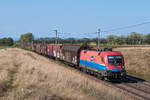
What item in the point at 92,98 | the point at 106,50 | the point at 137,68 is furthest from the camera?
the point at 137,68

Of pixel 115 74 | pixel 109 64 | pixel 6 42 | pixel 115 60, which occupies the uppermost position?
pixel 6 42

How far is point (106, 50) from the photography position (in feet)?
73.3

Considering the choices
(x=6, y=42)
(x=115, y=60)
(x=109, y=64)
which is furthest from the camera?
(x=6, y=42)

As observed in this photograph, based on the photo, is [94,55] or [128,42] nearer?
[94,55]

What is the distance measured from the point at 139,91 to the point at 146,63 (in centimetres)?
1517

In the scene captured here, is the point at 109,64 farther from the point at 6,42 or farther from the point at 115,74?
the point at 6,42

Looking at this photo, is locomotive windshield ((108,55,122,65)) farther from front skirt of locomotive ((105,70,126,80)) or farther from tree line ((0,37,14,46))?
tree line ((0,37,14,46))

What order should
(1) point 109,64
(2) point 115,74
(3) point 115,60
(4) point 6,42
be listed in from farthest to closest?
(4) point 6,42 < (3) point 115,60 < (1) point 109,64 < (2) point 115,74

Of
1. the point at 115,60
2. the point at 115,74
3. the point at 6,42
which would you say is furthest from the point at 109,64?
the point at 6,42

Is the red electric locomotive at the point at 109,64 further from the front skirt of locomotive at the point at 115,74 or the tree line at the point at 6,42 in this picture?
the tree line at the point at 6,42

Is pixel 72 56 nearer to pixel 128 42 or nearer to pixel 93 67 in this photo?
pixel 93 67

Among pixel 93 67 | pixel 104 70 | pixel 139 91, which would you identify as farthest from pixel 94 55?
pixel 139 91

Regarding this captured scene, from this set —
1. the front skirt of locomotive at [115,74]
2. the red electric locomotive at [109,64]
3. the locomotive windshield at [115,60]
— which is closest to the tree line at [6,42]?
the red electric locomotive at [109,64]

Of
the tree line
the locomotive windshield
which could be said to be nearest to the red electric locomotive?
the locomotive windshield
